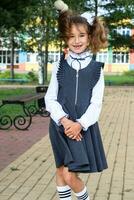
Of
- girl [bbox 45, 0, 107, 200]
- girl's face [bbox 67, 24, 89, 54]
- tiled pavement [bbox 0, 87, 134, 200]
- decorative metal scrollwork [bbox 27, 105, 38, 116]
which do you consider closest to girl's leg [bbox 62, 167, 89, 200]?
girl [bbox 45, 0, 107, 200]

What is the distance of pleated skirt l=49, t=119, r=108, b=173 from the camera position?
15.5 ft

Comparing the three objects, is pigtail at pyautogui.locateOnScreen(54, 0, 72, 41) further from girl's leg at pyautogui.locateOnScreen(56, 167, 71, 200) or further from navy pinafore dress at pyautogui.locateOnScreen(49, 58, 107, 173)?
girl's leg at pyautogui.locateOnScreen(56, 167, 71, 200)

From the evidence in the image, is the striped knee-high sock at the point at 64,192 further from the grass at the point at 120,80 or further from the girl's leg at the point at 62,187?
the grass at the point at 120,80

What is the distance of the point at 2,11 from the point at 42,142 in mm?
16935

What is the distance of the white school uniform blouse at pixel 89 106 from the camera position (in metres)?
4.73

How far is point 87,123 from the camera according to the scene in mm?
4711

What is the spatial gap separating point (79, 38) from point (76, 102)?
20.9 inches

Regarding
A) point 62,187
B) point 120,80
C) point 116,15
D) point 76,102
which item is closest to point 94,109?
point 76,102

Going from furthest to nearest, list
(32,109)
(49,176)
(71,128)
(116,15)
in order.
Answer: (116,15) < (32,109) < (49,176) < (71,128)

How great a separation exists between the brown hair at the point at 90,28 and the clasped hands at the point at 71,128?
2.13 ft

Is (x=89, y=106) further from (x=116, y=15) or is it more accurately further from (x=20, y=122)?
(x=116, y=15)

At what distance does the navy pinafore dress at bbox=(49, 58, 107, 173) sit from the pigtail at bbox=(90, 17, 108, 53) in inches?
5.6

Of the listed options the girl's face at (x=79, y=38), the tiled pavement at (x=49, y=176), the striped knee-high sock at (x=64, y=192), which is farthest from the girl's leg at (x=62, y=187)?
the tiled pavement at (x=49, y=176)

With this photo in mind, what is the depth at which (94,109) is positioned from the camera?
478 cm
